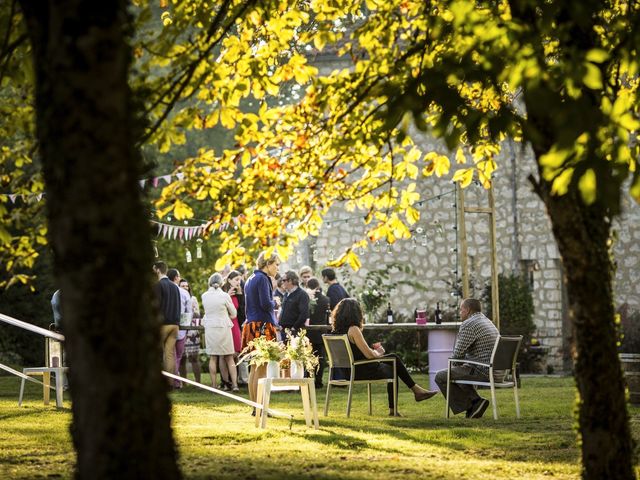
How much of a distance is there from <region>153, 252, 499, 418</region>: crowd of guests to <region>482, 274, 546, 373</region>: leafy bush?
4371mm

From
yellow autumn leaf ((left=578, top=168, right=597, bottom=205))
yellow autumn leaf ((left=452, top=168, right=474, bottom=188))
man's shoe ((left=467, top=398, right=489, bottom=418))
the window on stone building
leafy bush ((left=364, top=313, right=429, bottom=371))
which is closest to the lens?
yellow autumn leaf ((left=578, top=168, right=597, bottom=205))

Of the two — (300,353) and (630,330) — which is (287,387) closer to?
(300,353)

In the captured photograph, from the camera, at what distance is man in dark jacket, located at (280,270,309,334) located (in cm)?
1546

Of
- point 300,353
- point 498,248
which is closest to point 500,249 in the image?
point 498,248

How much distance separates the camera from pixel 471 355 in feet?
39.1

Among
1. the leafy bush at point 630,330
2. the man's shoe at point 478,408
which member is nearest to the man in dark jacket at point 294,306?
the man's shoe at point 478,408

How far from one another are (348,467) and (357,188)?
2.14 m

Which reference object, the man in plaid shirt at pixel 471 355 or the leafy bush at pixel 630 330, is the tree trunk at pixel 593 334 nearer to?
the man in plaid shirt at pixel 471 355

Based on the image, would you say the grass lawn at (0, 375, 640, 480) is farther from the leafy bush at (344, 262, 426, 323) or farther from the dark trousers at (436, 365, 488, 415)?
the leafy bush at (344, 262, 426, 323)

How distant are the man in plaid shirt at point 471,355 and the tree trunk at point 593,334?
597cm

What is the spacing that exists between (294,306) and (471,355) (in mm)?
4078

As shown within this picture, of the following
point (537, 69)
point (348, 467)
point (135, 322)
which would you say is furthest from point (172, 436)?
point (348, 467)

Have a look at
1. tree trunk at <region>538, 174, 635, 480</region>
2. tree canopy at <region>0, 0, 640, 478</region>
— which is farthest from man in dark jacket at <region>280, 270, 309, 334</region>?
tree trunk at <region>538, 174, 635, 480</region>

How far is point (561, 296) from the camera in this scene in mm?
20656
